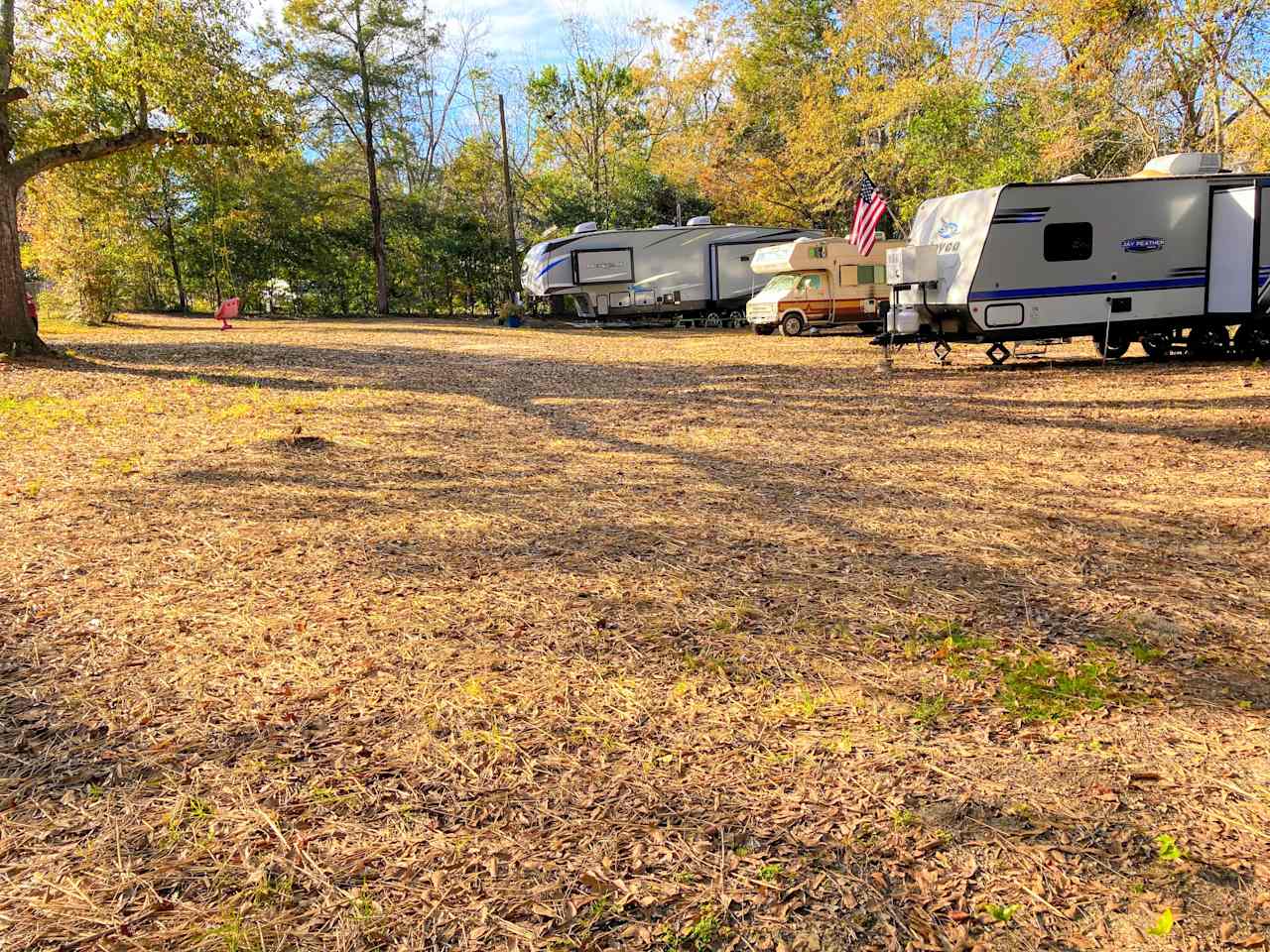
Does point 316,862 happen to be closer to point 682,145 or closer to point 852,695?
point 852,695

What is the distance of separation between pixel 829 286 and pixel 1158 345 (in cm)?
821

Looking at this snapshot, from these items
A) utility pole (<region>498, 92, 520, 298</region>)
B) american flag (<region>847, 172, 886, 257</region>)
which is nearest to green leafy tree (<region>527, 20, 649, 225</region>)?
utility pole (<region>498, 92, 520, 298</region>)

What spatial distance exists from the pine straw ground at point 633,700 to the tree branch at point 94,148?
27.1 ft

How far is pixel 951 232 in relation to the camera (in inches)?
535

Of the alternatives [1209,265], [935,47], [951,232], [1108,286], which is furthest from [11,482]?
[935,47]

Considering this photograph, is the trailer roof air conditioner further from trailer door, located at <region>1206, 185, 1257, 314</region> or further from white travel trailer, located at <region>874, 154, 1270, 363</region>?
trailer door, located at <region>1206, 185, 1257, 314</region>

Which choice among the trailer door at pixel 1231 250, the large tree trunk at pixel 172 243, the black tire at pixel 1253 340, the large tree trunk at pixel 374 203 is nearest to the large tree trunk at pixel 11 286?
the trailer door at pixel 1231 250

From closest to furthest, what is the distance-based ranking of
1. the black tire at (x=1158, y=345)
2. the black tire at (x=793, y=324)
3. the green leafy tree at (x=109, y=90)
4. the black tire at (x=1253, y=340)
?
the green leafy tree at (x=109, y=90) → the black tire at (x=1253, y=340) → the black tire at (x=1158, y=345) → the black tire at (x=793, y=324)

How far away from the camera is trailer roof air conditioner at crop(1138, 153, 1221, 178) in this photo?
42.7 ft

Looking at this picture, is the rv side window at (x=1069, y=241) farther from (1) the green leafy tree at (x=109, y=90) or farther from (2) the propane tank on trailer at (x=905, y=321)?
(1) the green leafy tree at (x=109, y=90)

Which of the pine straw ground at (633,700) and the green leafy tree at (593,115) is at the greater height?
the green leafy tree at (593,115)

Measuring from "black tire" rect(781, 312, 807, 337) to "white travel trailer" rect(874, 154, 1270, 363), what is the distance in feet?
25.2

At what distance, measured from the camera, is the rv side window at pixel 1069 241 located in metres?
13.0

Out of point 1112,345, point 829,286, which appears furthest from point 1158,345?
point 829,286
